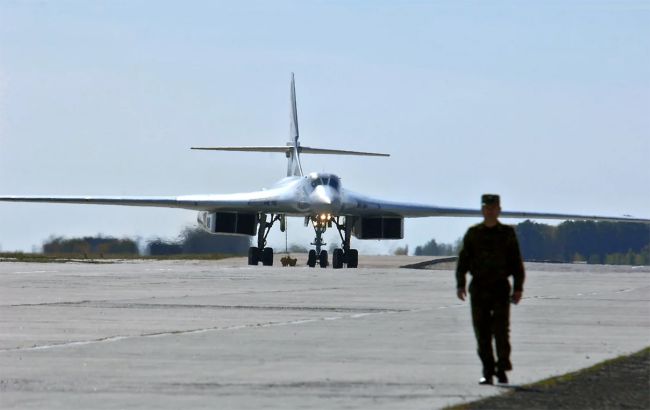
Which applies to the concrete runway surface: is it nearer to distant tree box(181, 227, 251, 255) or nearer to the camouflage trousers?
the camouflage trousers

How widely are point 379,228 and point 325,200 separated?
21.3 ft

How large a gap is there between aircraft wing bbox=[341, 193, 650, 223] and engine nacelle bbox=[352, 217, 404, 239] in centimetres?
61

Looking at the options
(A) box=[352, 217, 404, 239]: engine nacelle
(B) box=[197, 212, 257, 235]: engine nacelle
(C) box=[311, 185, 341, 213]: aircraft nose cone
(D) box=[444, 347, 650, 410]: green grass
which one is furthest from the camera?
(A) box=[352, 217, 404, 239]: engine nacelle

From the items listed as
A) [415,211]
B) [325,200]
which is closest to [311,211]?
[325,200]

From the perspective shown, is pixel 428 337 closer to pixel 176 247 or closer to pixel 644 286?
pixel 644 286

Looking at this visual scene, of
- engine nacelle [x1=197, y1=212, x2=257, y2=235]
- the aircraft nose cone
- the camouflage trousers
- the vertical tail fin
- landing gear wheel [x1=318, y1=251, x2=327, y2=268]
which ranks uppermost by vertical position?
the vertical tail fin

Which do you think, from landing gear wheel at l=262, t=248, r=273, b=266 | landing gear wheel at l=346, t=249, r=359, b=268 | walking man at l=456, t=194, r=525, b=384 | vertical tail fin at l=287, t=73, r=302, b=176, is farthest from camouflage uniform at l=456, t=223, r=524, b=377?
vertical tail fin at l=287, t=73, r=302, b=176

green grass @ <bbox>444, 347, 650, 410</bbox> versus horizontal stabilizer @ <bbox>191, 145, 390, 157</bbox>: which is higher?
horizontal stabilizer @ <bbox>191, 145, 390, 157</bbox>

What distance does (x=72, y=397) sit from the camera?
9453 mm

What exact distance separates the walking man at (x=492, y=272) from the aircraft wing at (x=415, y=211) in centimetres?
4190

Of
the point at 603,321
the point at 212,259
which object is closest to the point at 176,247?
the point at 212,259

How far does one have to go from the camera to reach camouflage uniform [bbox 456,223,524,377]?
11133 mm

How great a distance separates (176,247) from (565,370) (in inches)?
1678

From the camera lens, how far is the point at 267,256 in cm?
5328
